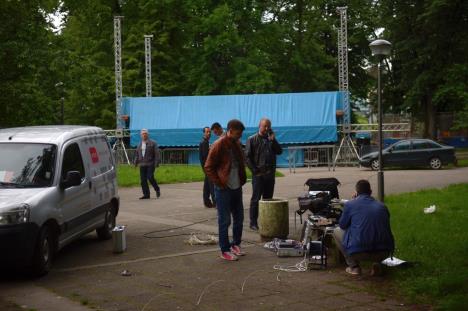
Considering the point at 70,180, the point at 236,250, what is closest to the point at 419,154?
the point at 236,250

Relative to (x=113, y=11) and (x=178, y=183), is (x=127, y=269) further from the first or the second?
(x=113, y=11)

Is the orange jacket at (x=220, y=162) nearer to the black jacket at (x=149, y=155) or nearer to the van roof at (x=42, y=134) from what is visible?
the van roof at (x=42, y=134)

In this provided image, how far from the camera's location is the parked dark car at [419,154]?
3055cm

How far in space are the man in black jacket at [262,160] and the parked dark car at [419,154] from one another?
2007 cm

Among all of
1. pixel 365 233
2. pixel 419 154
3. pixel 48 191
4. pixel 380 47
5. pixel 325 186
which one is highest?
pixel 380 47

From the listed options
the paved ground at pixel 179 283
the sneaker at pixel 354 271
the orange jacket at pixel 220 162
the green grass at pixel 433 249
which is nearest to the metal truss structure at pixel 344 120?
the green grass at pixel 433 249

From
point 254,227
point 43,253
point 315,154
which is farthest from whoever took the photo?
point 315,154

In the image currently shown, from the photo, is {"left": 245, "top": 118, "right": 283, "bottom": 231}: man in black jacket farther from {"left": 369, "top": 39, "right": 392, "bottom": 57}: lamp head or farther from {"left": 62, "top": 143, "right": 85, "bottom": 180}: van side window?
{"left": 369, "top": 39, "right": 392, "bottom": 57}: lamp head

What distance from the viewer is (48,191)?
873cm

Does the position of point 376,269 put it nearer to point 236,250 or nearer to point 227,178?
point 236,250

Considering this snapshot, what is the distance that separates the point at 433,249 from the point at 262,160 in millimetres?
3593

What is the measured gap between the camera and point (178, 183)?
24.2m

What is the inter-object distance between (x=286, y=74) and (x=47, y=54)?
32202 mm

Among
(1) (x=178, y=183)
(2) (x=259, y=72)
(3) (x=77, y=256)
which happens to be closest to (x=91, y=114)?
(2) (x=259, y=72)
